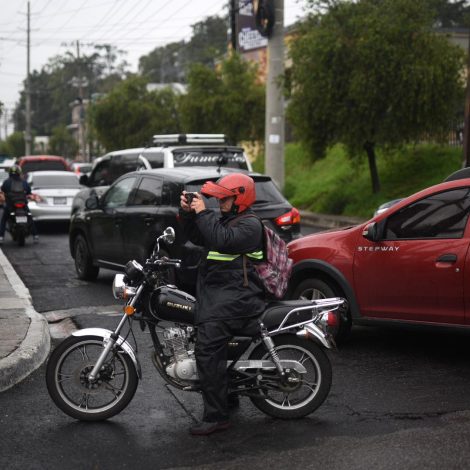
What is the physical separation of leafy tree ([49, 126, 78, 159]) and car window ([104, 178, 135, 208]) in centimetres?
9755

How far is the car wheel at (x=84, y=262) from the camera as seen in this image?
43.4ft

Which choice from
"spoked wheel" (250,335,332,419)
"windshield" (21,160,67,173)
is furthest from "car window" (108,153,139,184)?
"windshield" (21,160,67,173)

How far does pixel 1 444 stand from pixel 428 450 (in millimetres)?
2634

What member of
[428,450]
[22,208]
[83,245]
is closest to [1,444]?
[428,450]

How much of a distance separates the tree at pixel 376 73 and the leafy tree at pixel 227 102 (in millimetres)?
11205

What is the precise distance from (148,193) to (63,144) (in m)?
101

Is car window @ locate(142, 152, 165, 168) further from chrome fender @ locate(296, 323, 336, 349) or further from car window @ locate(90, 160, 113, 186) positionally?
chrome fender @ locate(296, 323, 336, 349)

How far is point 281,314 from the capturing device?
5957mm

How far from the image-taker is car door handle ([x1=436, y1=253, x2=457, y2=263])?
23.6 feet

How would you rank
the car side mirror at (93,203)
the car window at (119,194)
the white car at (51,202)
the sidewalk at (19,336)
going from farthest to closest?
1. the white car at (51,202)
2. the car side mirror at (93,203)
3. the car window at (119,194)
4. the sidewalk at (19,336)

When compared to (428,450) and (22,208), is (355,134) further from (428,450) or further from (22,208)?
→ (428,450)

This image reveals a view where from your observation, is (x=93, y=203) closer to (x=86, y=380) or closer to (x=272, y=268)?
(x=86, y=380)

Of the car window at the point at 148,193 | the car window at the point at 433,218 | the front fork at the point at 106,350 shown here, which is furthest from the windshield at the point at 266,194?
the front fork at the point at 106,350

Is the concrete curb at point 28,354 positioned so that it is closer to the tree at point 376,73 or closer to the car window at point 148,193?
the car window at point 148,193
